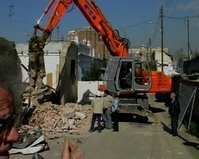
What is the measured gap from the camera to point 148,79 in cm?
2925

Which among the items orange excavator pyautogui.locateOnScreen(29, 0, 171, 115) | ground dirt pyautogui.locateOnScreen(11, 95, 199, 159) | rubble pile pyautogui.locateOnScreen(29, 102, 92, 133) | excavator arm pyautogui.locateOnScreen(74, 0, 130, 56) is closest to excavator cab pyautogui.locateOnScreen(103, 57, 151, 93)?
orange excavator pyautogui.locateOnScreen(29, 0, 171, 115)

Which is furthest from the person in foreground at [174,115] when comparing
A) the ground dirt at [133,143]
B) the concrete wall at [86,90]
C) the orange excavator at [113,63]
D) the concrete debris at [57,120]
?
the concrete wall at [86,90]


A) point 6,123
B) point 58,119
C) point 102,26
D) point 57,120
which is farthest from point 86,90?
point 6,123

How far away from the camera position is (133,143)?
1897 centimetres

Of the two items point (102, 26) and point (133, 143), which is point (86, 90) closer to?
point (102, 26)

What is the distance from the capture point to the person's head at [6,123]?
6.97 feet

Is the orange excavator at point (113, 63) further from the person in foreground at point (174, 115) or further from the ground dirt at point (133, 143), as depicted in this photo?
the person in foreground at point (174, 115)

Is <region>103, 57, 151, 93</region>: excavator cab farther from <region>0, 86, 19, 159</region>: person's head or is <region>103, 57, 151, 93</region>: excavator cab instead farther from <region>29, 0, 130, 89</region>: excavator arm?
<region>0, 86, 19, 159</region>: person's head

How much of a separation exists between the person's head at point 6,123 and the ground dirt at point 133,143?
11338 mm

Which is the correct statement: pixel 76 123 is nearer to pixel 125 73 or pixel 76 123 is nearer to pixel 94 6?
pixel 125 73

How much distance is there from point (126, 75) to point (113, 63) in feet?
3.16

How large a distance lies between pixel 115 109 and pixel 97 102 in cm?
99

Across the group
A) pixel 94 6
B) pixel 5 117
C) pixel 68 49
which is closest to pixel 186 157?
pixel 5 117

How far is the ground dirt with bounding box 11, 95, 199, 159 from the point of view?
16.0 metres
